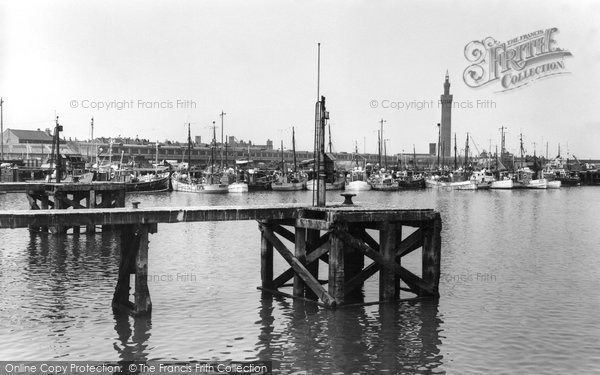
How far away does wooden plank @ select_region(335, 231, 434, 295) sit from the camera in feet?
65.7

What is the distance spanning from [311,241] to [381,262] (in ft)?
8.65

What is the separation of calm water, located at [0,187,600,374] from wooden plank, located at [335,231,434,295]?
66 cm

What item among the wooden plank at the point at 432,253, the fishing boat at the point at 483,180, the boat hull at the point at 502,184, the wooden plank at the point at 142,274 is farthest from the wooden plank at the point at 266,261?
the boat hull at the point at 502,184

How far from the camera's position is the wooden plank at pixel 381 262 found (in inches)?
789

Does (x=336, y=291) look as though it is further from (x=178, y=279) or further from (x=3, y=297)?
(x=3, y=297)

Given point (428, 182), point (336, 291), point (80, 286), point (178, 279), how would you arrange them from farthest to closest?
1. point (428, 182)
2. point (178, 279)
3. point (80, 286)
4. point (336, 291)

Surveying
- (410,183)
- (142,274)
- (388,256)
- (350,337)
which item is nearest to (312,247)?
(388,256)

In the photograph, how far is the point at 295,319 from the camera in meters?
20.0

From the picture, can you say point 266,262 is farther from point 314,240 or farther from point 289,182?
point 289,182

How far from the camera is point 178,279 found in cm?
2620

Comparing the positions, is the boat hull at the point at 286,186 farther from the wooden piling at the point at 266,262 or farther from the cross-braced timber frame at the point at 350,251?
the cross-braced timber frame at the point at 350,251

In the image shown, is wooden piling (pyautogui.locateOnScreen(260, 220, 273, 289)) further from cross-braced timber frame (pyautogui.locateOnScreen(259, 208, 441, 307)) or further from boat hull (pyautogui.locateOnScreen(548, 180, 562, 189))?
boat hull (pyautogui.locateOnScreen(548, 180, 562, 189))

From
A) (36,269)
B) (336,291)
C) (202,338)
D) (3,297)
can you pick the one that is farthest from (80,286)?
(336,291)

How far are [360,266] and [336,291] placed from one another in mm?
3156
